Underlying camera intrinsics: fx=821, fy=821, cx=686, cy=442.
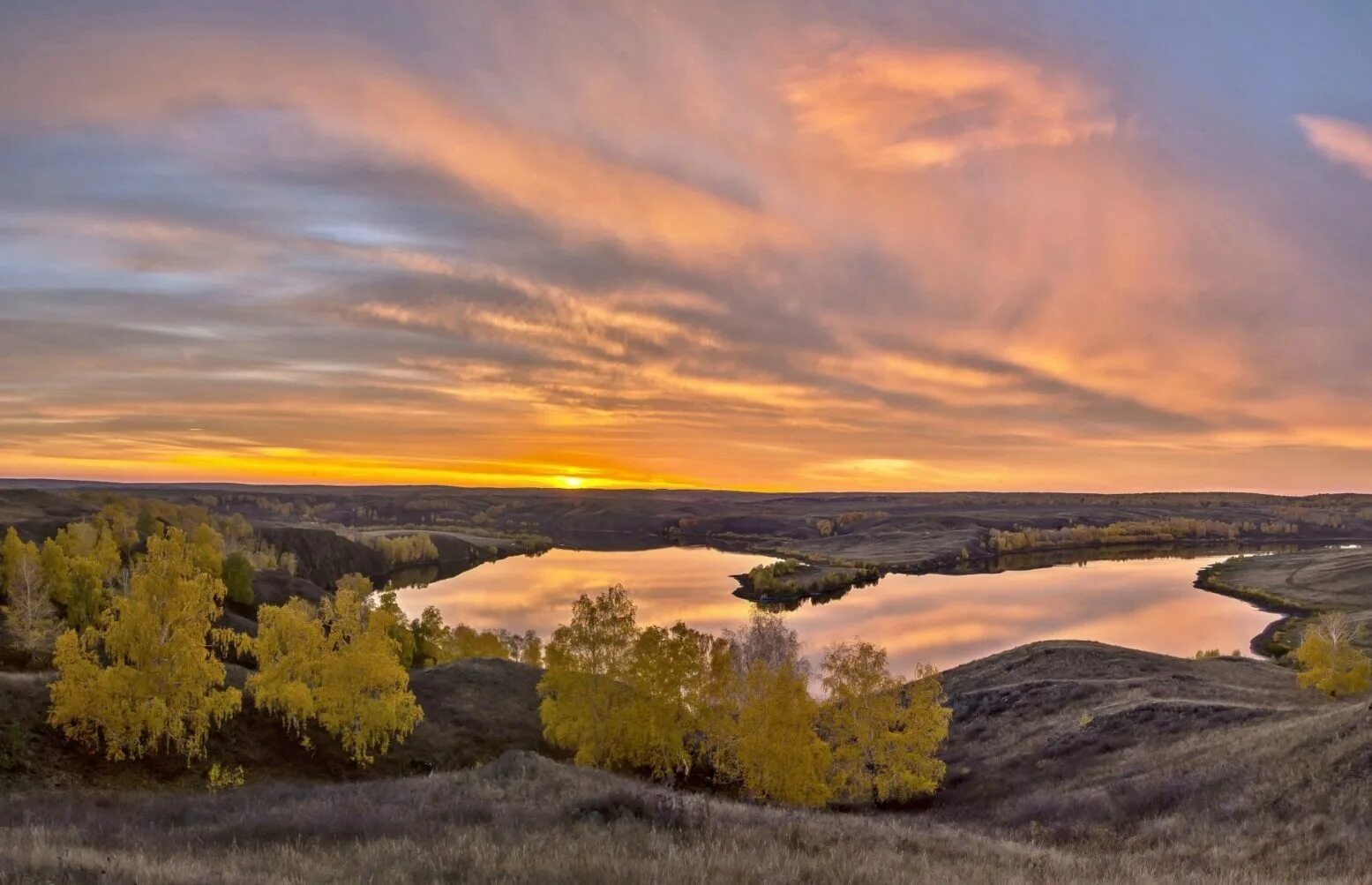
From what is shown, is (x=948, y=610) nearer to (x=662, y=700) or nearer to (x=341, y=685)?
(x=662, y=700)

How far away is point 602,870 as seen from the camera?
877cm

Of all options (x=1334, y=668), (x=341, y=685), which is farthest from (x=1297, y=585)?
(x=341, y=685)

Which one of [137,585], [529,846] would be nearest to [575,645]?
[137,585]

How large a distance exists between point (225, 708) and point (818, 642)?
83.1m

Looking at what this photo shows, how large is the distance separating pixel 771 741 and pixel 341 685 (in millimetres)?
22592

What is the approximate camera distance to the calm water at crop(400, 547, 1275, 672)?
361ft

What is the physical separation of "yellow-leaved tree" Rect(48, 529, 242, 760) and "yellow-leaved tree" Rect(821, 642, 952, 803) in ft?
101

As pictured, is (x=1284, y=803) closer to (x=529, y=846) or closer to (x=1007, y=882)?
(x=1007, y=882)

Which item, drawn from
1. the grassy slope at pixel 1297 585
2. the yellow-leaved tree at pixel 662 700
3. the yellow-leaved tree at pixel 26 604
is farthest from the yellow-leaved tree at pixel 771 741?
the grassy slope at pixel 1297 585

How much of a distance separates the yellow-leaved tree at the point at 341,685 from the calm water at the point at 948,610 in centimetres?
6633

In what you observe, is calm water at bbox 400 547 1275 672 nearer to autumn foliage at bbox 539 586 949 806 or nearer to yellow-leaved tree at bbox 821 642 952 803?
yellow-leaved tree at bbox 821 642 952 803

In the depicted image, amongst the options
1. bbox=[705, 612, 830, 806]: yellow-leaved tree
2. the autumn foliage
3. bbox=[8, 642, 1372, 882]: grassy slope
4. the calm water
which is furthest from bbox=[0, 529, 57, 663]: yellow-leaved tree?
the calm water

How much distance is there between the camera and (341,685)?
42969 millimetres

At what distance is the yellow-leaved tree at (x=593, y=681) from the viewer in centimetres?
4588
